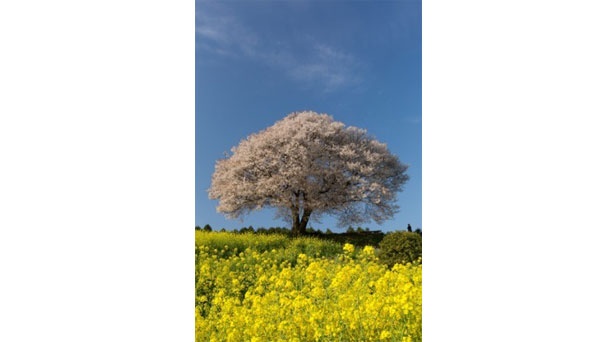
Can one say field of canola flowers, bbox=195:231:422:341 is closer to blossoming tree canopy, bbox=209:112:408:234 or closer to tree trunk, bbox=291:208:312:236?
tree trunk, bbox=291:208:312:236

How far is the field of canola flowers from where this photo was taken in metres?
2.87

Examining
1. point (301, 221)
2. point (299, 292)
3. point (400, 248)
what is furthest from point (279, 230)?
point (400, 248)

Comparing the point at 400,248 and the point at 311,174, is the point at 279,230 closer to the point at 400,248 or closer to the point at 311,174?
the point at 311,174

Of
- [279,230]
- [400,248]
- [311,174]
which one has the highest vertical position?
[311,174]

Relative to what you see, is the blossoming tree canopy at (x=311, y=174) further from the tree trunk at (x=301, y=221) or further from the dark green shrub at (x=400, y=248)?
the dark green shrub at (x=400, y=248)

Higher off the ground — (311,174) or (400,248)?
(311,174)

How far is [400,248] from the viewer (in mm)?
3445

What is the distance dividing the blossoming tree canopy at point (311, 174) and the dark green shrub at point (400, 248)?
0.18 meters

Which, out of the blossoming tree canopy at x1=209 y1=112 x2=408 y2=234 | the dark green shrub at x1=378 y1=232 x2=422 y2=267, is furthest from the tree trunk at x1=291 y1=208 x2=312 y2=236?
the dark green shrub at x1=378 y1=232 x2=422 y2=267

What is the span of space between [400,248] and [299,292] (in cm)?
77

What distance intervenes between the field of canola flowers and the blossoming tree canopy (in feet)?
0.86

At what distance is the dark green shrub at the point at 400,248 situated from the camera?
3395 millimetres

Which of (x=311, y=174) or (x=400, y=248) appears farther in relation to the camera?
(x=311, y=174)
